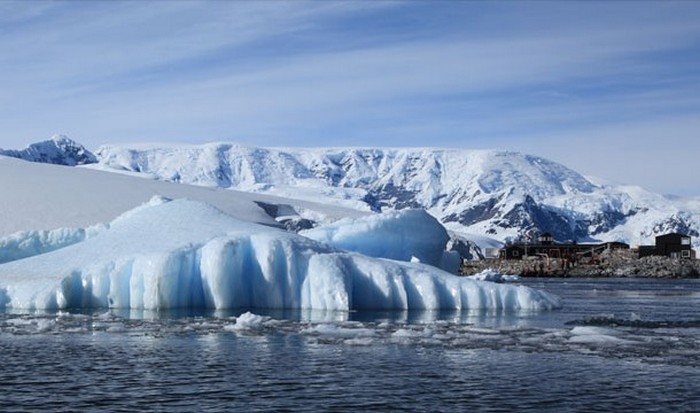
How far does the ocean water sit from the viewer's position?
48.5 ft

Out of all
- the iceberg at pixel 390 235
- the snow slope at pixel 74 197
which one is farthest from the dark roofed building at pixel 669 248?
the iceberg at pixel 390 235

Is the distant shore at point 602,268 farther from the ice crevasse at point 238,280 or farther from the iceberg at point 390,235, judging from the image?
the ice crevasse at point 238,280

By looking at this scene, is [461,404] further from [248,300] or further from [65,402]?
[248,300]

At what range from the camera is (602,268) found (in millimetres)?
102812

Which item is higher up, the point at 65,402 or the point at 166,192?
the point at 166,192

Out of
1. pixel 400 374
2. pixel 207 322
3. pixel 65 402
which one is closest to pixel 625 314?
pixel 207 322

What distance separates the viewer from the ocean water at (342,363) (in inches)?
582

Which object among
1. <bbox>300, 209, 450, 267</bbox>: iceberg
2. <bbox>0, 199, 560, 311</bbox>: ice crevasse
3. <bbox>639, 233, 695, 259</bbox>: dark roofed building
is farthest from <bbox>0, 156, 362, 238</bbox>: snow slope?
<bbox>639, 233, 695, 259</bbox>: dark roofed building

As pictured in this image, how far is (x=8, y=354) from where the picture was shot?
19.3 m

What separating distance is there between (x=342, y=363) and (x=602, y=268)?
3468 inches

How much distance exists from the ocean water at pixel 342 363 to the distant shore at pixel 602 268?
68149mm

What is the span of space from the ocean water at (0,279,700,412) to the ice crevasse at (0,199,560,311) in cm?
179

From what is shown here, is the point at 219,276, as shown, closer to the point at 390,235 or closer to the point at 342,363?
the point at 342,363

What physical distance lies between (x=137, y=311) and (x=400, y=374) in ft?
45.8
